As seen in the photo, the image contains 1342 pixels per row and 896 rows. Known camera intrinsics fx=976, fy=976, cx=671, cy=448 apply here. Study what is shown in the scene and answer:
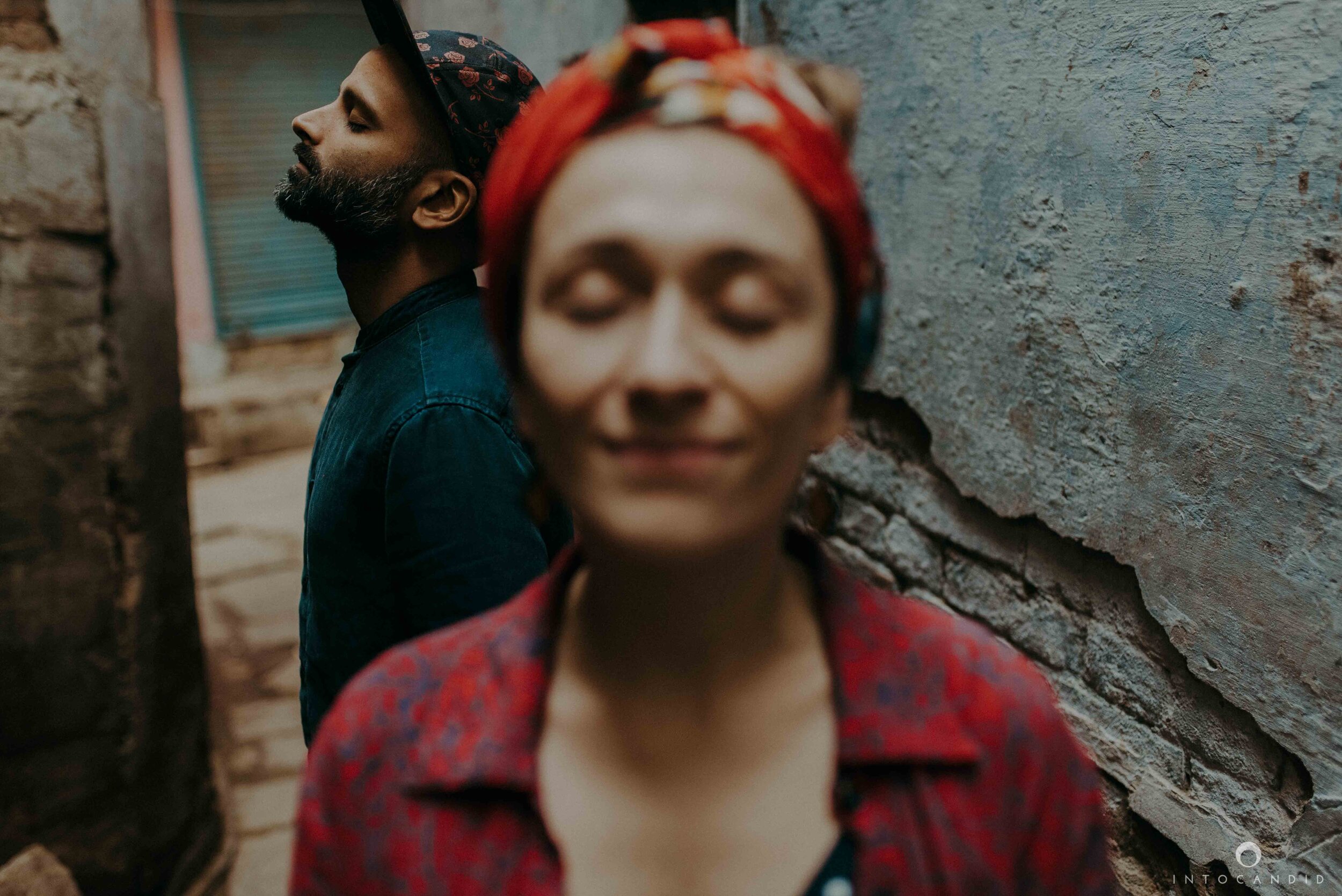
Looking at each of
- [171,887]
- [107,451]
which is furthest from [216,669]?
[107,451]

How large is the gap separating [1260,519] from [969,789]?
3.77 ft

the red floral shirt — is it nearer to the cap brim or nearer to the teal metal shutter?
the cap brim

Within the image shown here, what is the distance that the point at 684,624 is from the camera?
83 cm

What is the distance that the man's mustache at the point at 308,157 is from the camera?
71.7 inches

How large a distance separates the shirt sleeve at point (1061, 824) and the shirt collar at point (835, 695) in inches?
2.8

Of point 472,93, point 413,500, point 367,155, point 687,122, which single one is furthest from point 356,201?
point 687,122

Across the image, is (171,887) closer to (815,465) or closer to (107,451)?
(107,451)

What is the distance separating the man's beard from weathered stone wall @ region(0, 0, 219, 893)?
1.05 metres

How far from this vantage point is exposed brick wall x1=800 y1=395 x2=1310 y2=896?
1.79m

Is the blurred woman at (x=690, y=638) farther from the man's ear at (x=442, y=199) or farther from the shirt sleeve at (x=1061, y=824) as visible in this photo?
the man's ear at (x=442, y=199)

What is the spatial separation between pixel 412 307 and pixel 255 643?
3.82 meters

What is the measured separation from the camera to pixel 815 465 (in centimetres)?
300

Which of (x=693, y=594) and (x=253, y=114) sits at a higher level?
(x=693, y=594)

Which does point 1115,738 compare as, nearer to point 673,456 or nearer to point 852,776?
point 852,776
